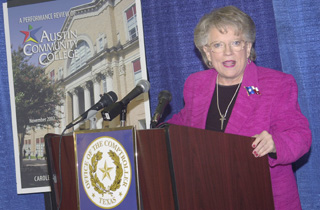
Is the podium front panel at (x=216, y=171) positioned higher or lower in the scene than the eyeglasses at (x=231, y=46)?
lower

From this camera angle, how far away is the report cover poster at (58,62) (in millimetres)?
2816

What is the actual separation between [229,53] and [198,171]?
0.77 meters

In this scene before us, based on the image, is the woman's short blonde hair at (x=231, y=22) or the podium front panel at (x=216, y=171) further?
the woman's short blonde hair at (x=231, y=22)

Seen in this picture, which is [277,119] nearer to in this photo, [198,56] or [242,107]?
[242,107]

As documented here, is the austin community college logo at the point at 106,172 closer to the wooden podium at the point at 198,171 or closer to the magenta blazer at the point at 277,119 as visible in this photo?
the wooden podium at the point at 198,171

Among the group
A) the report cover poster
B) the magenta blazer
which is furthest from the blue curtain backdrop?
the magenta blazer

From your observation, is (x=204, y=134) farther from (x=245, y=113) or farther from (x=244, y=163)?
(x=245, y=113)

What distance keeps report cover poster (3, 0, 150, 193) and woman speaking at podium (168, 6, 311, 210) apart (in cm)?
100

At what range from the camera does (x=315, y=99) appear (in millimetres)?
2727

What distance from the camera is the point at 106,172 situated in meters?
1.28

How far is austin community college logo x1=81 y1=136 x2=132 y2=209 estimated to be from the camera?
1266 mm

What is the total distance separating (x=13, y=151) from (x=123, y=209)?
2.17m

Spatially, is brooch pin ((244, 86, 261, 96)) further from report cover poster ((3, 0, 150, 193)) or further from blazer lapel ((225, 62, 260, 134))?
report cover poster ((3, 0, 150, 193))

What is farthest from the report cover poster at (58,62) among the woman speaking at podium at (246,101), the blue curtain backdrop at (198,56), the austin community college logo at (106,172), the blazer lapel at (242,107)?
the austin community college logo at (106,172)
